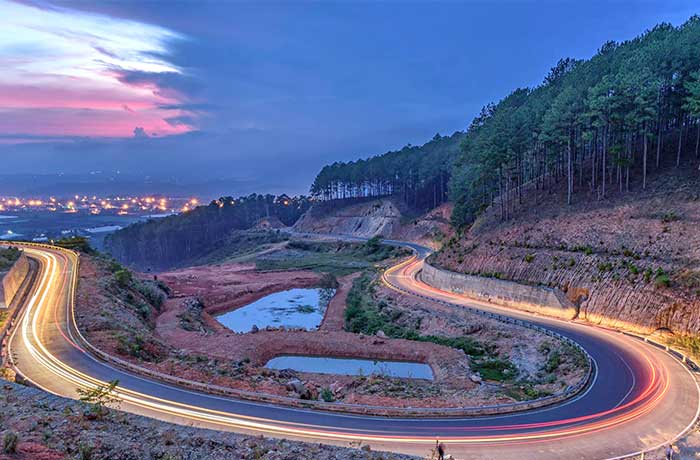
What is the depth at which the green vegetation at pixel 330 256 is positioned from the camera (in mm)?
81250

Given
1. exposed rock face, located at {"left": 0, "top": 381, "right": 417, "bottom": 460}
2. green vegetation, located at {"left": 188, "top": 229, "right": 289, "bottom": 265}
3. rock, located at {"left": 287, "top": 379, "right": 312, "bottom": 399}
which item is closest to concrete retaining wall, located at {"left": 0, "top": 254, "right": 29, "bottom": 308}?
exposed rock face, located at {"left": 0, "top": 381, "right": 417, "bottom": 460}

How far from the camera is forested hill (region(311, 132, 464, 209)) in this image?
355 feet

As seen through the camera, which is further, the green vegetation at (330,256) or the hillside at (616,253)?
the green vegetation at (330,256)

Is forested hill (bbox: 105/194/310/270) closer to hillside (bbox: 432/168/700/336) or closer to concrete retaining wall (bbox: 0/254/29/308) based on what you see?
concrete retaining wall (bbox: 0/254/29/308)

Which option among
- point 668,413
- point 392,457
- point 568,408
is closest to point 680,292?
point 668,413

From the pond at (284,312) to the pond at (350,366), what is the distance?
40.6ft

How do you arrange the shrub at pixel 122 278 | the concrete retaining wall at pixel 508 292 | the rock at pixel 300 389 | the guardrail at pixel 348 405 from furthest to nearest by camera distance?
1. the shrub at pixel 122 278
2. the concrete retaining wall at pixel 508 292
3. the rock at pixel 300 389
4. the guardrail at pixel 348 405

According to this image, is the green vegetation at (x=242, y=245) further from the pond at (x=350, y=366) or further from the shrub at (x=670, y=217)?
the shrub at (x=670, y=217)

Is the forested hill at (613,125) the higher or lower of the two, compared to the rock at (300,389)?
higher

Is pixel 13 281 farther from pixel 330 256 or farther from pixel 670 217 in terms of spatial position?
pixel 670 217

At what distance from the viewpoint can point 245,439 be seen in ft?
44.0

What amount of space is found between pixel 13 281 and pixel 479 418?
43.9m

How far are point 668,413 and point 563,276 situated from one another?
773 inches

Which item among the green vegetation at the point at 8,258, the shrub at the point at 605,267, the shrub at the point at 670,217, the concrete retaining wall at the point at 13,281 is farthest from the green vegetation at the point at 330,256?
the shrub at the point at 670,217
